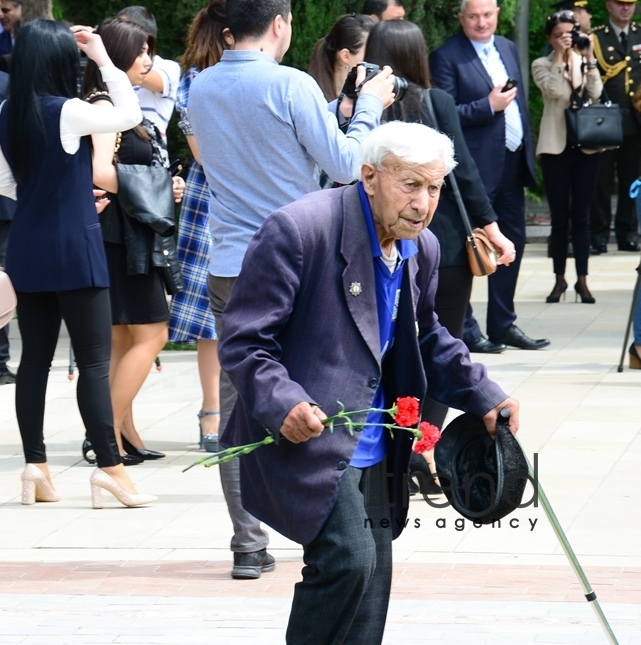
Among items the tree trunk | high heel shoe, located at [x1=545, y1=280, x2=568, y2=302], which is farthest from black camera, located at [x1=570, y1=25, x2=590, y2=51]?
the tree trunk

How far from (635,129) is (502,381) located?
7126 mm

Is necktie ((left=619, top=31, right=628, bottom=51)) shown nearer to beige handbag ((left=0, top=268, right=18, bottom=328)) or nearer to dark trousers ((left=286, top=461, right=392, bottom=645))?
beige handbag ((left=0, top=268, right=18, bottom=328))

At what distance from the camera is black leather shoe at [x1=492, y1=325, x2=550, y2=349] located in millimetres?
10450

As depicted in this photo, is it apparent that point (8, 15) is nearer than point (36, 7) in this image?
Yes

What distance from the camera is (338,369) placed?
384cm

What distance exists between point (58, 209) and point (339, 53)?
5.15ft

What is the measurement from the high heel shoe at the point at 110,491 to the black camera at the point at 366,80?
1911 millimetres

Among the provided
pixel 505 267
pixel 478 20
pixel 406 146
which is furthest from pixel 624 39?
pixel 406 146

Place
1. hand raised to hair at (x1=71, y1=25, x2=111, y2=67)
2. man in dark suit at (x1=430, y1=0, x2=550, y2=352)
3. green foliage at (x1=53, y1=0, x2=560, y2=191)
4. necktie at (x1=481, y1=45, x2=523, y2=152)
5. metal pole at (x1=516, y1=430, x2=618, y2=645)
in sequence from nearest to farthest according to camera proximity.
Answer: metal pole at (x1=516, y1=430, x2=618, y2=645) → hand raised to hair at (x1=71, y1=25, x2=111, y2=67) → man in dark suit at (x1=430, y1=0, x2=550, y2=352) → necktie at (x1=481, y1=45, x2=523, y2=152) → green foliage at (x1=53, y1=0, x2=560, y2=191)

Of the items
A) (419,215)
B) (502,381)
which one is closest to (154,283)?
(502,381)

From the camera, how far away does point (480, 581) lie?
535 cm

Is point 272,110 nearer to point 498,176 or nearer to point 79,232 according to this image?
point 79,232

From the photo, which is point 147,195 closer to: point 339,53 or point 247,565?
point 339,53

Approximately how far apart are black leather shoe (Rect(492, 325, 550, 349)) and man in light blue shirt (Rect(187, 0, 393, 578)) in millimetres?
5174
